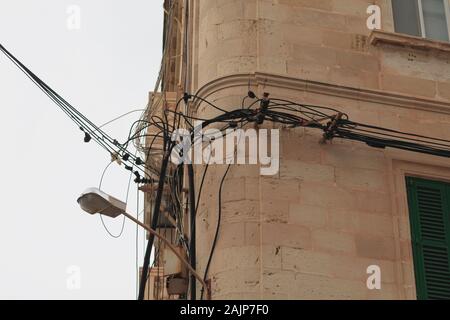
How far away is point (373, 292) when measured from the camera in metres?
11.0

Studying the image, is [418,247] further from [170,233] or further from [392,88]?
[170,233]

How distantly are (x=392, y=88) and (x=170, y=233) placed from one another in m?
4.62

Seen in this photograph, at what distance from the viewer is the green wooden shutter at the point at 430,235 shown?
1137 centimetres

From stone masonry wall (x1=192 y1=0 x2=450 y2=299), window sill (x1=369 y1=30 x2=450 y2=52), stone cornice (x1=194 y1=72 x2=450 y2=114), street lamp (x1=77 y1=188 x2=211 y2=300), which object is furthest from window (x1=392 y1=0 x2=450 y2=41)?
street lamp (x1=77 y1=188 x2=211 y2=300)

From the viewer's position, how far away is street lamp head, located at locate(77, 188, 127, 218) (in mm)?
11008

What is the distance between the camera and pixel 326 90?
40.2 ft
